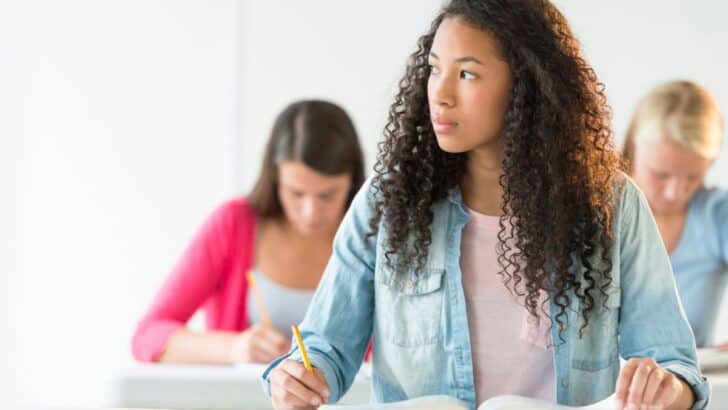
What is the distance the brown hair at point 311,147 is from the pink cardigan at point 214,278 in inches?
3.0

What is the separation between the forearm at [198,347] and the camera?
2.69 metres

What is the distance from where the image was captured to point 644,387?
55.4 inches

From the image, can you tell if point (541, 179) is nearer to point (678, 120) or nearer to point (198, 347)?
point (198, 347)

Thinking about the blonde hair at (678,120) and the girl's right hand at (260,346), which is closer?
the girl's right hand at (260,346)

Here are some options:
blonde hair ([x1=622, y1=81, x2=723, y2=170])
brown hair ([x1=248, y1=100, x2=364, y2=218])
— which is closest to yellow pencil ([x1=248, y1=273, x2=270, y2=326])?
brown hair ([x1=248, y1=100, x2=364, y2=218])

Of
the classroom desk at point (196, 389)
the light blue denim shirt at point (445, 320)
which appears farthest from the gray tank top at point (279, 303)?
the light blue denim shirt at point (445, 320)

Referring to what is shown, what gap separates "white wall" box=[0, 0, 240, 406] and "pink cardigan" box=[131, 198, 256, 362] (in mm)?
1339

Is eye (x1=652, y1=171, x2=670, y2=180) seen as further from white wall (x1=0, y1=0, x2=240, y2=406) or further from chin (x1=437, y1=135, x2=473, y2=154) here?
white wall (x1=0, y1=0, x2=240, y2=406)

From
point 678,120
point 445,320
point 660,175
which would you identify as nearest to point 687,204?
point 660,175

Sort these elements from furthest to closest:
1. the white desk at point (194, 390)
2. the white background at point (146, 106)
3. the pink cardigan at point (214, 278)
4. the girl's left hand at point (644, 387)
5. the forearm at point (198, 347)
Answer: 1. the white background at point (146, 106)
2. the pink cardigan at point (214, 278)
3. the forearm at point (198, 347)
4. the white desk at point (194, 390)
5. the girl's left hand at point (644, 387)

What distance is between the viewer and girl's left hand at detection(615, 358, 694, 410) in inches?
55.3

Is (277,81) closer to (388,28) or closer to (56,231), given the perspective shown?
(388,28)

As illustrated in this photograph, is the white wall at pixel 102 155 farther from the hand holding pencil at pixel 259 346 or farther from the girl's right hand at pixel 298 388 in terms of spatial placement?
the girl's right hand at pixel 298 388

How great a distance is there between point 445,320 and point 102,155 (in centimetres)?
301
